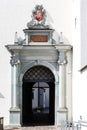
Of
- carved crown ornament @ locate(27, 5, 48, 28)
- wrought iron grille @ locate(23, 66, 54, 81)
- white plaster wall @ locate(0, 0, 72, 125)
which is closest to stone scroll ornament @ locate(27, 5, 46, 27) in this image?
carved crown ornament @ locate(27, 5, 48, 28)

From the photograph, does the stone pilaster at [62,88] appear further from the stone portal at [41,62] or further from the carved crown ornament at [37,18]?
the carved crown ornament at [37,18]

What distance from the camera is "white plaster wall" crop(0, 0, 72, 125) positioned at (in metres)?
23.2

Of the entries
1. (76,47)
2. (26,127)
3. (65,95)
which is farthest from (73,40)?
(26,127)

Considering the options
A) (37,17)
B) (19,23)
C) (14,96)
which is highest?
(37,17)

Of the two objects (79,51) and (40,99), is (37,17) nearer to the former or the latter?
(79,51)

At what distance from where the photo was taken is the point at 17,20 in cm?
2331

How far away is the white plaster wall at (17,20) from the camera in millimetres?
23188

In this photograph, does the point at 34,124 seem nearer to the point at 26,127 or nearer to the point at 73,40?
the point at 26,127

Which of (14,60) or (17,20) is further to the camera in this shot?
(17,20)

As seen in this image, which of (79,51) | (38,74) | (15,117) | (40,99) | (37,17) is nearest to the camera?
(79,51)

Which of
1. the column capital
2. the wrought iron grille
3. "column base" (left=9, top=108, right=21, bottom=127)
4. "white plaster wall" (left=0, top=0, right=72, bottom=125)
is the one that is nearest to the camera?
"column base" (left=9, top=108, right=21, bottom=127)

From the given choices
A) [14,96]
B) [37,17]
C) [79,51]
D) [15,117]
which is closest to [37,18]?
[37,17]

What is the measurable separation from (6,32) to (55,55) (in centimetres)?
250

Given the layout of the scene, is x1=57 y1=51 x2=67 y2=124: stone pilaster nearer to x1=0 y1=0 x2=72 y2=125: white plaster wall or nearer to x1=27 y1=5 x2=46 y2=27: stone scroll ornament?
x1=0 y1=0 x2=72 y2=125: white plaster wall
